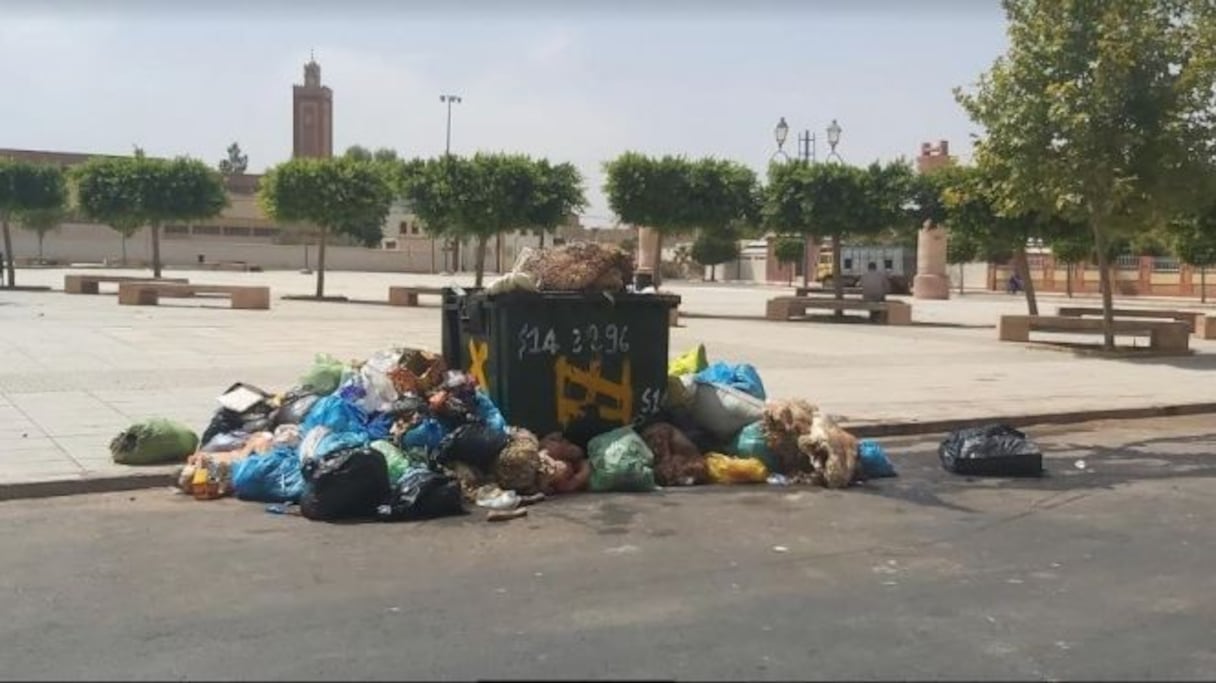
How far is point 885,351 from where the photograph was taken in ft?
67.4

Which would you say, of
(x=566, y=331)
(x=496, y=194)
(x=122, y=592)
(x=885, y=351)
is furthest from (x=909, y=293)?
(x=122, y=592)

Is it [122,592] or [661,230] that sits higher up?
[661,230]

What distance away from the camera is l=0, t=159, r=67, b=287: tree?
37750 millimetres

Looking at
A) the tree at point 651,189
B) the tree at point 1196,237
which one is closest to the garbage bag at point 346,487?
the tree at point 1196,237

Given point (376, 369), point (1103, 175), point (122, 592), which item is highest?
point (1103, 175)

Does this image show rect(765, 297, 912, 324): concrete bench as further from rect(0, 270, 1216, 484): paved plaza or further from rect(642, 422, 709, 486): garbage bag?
rect(642, 422, 709, 486): garbage bag

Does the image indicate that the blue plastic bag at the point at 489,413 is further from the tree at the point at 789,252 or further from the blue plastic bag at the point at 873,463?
the tree at the point at 789,252

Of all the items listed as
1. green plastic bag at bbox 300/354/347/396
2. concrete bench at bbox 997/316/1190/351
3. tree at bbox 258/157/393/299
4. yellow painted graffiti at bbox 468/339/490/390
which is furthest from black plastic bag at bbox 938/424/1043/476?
tree at bbox 258/157/393/299

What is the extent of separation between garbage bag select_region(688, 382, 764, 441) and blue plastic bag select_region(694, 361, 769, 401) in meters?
0.28

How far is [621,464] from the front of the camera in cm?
863

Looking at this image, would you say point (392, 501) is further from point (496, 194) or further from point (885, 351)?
point (496, 194)

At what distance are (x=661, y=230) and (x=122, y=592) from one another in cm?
2913

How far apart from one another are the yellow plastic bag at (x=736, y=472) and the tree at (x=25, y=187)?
33.7 m

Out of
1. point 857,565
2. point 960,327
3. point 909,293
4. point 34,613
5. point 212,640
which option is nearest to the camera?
point 212,640
